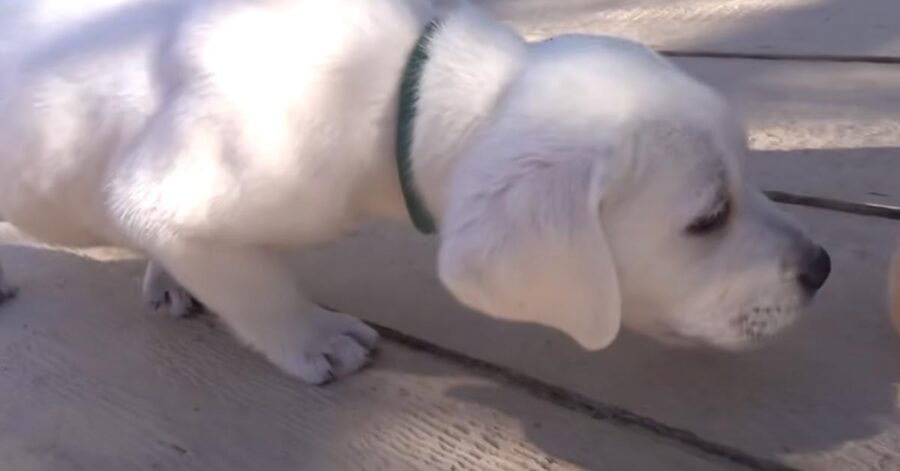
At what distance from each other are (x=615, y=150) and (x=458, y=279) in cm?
23

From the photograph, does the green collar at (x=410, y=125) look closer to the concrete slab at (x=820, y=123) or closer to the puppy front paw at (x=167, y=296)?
the puppy front paw at (x=167, y=296)

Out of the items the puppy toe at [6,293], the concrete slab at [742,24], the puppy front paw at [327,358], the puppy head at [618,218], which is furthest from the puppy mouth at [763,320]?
the concrete slab at [742,24]

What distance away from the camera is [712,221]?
1.33 metres

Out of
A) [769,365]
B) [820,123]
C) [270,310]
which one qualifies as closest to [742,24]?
[820,123]

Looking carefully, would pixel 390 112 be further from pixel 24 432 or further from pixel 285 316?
pixel 24 432

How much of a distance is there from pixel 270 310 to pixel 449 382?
0.27 meters

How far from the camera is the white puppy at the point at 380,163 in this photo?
4.17ft

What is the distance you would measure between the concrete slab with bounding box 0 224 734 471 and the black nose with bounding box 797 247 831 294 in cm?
24

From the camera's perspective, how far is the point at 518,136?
1.30 metres

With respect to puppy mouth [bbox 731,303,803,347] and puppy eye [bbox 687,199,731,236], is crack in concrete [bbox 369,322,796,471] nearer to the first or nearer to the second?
puppy mouth [bbox 731,303,803,347]

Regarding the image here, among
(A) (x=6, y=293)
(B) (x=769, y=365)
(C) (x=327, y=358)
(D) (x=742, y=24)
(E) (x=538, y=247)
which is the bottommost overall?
(A) (x=6, y=293)

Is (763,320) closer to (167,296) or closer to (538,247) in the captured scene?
(538,247)

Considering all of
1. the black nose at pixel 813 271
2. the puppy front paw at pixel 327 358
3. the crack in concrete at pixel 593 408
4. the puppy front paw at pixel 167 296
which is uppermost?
the black nose at pixel 813 271

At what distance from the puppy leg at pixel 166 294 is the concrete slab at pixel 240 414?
0.9 inches
